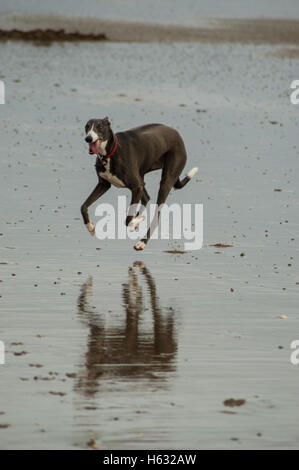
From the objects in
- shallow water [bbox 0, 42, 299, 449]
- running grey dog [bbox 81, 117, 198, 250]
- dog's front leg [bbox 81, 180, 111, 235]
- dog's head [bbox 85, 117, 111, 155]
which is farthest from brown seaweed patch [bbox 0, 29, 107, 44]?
dog's head [bbox 85, 117, 111, 155]

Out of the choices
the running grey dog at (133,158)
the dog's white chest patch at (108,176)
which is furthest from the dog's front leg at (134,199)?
the dog's white chest patch at (108,176)

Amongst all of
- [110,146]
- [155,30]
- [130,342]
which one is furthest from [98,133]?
[155,30]

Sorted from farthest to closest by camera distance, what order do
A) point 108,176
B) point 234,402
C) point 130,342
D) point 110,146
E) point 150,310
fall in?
point 108,176, point 110,146, point 150,310, point 130,342, point 234,402

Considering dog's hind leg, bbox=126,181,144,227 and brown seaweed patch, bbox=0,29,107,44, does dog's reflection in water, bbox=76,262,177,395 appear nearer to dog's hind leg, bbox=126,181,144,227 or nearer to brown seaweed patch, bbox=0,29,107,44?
dog's hind leg, bbox=126,181,144,227

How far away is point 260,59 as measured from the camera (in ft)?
251

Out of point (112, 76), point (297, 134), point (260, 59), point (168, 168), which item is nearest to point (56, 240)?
point (168, 168)

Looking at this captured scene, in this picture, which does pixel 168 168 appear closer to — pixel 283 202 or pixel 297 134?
pixel 283 202

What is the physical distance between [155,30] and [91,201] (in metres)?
96.5

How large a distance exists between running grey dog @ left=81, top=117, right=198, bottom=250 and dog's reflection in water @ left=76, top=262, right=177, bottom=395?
2.34 meters

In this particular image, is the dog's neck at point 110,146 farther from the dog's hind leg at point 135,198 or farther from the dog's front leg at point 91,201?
the dog's hind leg at point 135,198

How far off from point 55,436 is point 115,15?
398ft

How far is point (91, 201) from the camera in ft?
54.5

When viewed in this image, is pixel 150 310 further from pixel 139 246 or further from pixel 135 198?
pixel 135 198

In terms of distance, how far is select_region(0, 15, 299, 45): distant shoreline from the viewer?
94.6m
